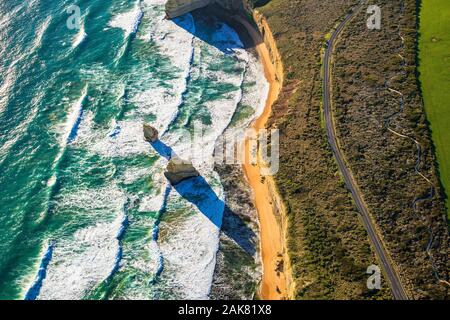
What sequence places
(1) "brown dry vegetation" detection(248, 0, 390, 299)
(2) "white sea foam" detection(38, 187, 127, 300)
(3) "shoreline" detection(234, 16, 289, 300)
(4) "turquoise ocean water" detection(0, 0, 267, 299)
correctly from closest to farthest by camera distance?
(1) "brown dry vegetation" detection(248, 0, 390, 299) < (2) "white sea foam" detection(38, 187, 127, 300) < (3) "shoreline" detection(234, 16, 289, 300) < (4) "turquoise ocean water" detection(0, 0, 267, 299)

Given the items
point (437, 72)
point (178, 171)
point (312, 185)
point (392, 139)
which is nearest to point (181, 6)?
point (178, 171)

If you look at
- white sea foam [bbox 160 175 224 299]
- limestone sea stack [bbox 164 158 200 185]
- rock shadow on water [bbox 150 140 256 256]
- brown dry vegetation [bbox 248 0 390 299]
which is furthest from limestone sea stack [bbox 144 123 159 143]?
brown dry vegetation [bbox 248 0 390 299]

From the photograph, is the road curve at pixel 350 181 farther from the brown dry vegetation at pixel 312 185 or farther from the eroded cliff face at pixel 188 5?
the eroded cliff face at pixel 188 5

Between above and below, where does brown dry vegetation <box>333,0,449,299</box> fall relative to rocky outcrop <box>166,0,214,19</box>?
below

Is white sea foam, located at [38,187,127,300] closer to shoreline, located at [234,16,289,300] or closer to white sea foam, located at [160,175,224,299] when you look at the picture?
white sea foam, located at [160,175,224,299]

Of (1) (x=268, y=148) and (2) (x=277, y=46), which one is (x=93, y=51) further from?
(1) (x=268, y=148)
